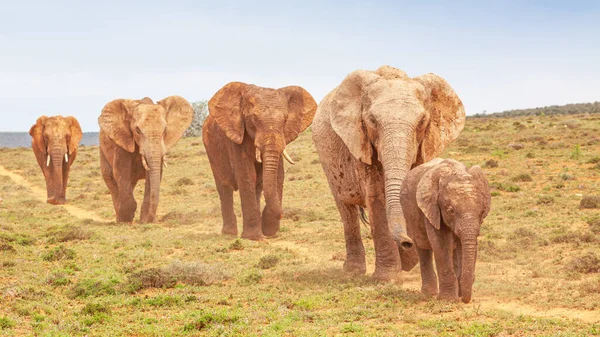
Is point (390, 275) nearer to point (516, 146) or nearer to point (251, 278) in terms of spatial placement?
point (251, 278)

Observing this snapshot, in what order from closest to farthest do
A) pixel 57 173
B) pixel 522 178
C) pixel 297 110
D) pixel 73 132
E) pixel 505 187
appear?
pixel 297 110 → pixel 505 187 → pixel 522 178 → pixel 57 173 → pixel 73 132

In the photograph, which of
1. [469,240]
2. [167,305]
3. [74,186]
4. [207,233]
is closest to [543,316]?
[469,240]

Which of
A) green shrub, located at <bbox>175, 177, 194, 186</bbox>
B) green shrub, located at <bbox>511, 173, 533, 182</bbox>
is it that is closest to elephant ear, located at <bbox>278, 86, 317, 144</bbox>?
green shrub, located at <bbox>511, 173, 533, 182</bbox>

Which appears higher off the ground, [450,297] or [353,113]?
[353,113]

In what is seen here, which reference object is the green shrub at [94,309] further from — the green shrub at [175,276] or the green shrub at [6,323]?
the green shrub at [175,276]

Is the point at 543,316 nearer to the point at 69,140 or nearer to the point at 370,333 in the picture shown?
the point at 370,333

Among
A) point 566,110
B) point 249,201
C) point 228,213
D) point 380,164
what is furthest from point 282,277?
point 566,110

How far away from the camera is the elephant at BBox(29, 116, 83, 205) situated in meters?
28.6

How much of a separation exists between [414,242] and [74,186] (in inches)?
1168

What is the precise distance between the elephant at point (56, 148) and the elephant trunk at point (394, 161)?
20.7 metres

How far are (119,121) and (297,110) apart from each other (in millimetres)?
6407

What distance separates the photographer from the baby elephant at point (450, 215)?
30.9ft

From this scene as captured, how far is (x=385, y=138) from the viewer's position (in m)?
10.5

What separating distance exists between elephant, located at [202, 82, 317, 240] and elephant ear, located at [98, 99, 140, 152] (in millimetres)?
4288
